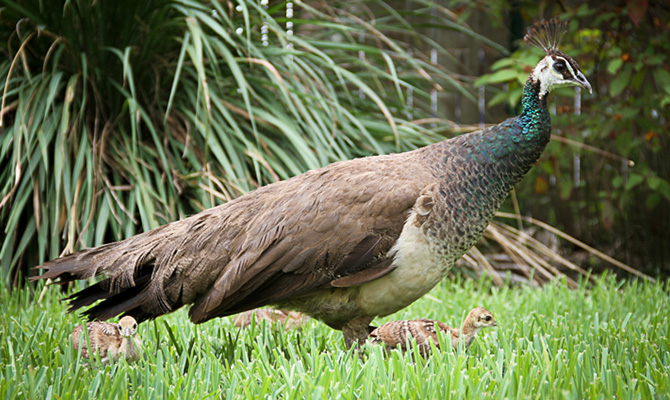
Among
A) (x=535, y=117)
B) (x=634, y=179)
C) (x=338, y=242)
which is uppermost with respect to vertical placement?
(x=535, y=117)

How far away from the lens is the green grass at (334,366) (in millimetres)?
2242

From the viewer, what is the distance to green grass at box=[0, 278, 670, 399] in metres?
2.24

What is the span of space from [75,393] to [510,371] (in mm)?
1392

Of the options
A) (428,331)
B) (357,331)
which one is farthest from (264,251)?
(428,331)

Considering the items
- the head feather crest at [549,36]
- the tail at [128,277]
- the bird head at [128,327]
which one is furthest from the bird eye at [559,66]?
the bird head at [128,327]

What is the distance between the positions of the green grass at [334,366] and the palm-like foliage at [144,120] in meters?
0.90

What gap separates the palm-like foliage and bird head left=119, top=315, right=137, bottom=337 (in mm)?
1405

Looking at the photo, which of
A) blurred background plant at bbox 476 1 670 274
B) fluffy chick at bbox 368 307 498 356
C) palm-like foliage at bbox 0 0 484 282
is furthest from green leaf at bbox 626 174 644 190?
fluffy chick at bbox 368 307 498 356

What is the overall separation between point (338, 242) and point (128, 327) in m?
0.86

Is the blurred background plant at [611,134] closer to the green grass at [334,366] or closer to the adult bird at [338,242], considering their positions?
the adult bird at [338,242]

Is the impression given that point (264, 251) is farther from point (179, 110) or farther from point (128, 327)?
point (179, 110)

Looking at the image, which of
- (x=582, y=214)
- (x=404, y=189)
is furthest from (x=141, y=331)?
(x=582, y=214)

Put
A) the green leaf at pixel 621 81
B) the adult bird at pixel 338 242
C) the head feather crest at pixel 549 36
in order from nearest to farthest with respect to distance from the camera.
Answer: the adult bird at pixel 338 242, the head feather crest at pixel 549 36, the green leaf at pixel 621 81

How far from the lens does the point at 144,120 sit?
181 inches
